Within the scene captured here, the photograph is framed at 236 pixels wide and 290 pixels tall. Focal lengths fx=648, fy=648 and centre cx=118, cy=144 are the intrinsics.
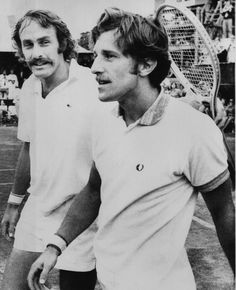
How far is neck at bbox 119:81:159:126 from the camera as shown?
5.11 ft

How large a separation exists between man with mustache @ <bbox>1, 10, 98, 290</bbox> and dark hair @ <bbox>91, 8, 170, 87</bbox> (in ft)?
1.37

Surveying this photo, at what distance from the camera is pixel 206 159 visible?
1449mm

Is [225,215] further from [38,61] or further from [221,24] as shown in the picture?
[38,61]

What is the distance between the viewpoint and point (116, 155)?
5.13 feet

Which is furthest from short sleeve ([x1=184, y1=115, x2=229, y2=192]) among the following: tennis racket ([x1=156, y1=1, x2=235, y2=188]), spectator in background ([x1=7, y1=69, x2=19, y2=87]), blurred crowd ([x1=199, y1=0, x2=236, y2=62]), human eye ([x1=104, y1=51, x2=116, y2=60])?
spectator in background ([x1=7, y1=69, x2=19, y2=87])

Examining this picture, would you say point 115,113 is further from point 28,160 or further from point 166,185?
point 28,160

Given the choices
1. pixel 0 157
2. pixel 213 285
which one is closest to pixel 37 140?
pixel 213 285

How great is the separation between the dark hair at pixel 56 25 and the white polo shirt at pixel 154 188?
0.66 metres

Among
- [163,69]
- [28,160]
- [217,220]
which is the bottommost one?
[28,160]

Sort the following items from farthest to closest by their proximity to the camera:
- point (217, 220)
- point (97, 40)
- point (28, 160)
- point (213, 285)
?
point (213, 285) → point (28, 160) → point (97, 40) → point (217, 220)

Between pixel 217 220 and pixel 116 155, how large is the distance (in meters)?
0.29

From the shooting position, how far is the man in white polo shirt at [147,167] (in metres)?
1.47

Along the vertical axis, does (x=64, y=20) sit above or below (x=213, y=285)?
above

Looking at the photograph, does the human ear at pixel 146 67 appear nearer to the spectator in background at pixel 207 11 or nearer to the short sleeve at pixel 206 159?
the short sleeve at pixel 206 159
